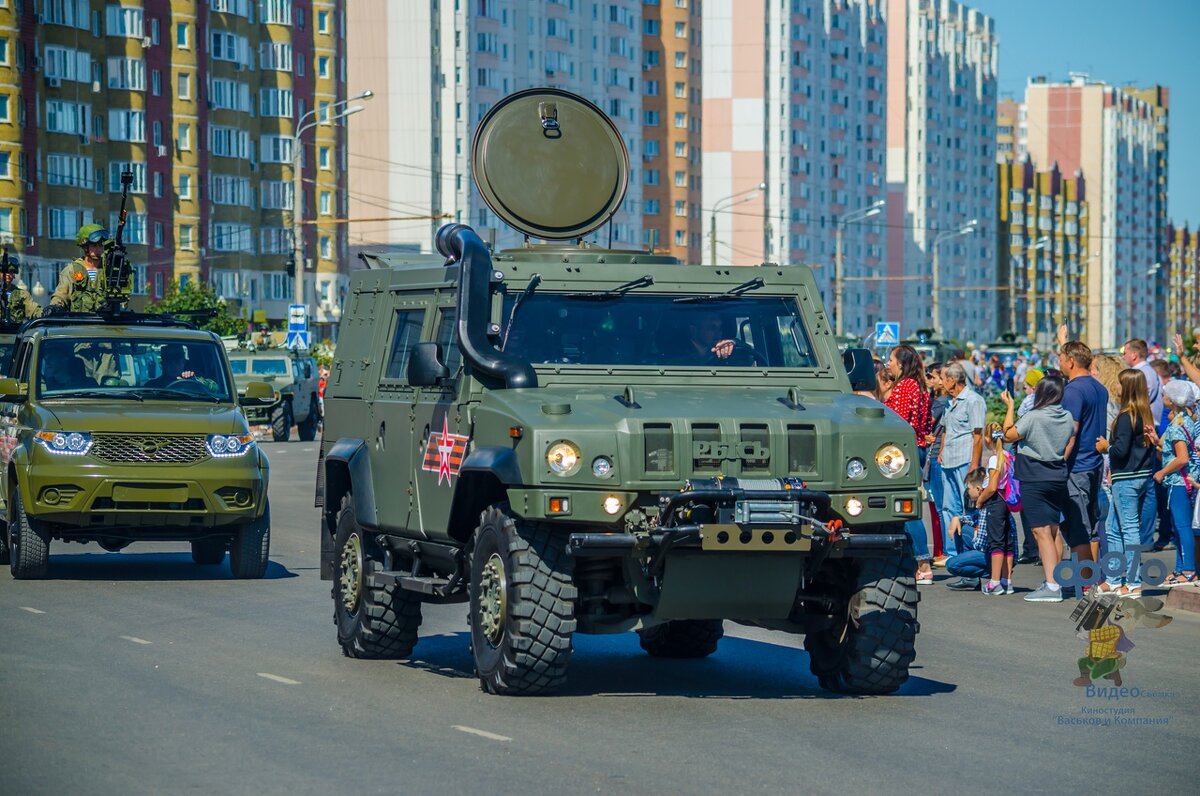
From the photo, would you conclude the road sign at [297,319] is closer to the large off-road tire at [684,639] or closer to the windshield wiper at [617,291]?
the large off-road tire at [684,639]

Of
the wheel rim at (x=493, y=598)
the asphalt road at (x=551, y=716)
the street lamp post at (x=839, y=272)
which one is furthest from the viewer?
the street lamp post at (x=839, y=272)

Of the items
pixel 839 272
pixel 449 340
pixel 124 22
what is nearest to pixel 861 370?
pixel 449 340

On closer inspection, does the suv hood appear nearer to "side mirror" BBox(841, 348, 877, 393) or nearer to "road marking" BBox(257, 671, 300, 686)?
"road marking" BBox(257, 671, 300, 686)

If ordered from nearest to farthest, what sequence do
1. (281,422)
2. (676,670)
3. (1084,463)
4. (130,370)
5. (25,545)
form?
(676,670) → (1084,463) → (25,545) → (130,370) → (281,422)

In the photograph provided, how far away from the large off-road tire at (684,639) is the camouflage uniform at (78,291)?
1008 cm

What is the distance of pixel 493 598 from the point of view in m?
10.9

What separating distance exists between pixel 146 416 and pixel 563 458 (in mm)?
7518

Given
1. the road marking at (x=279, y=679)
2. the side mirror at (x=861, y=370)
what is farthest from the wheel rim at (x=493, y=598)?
the side mirror at (x=861, y=370)

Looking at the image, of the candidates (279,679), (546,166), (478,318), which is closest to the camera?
(478,318)

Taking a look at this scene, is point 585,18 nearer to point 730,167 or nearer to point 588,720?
point 730,167

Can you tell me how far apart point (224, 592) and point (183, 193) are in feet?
260

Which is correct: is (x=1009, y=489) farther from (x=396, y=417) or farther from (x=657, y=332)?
(x=396, y=417)

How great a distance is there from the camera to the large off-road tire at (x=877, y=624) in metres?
11.0

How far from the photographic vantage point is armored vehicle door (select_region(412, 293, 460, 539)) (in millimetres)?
11531
